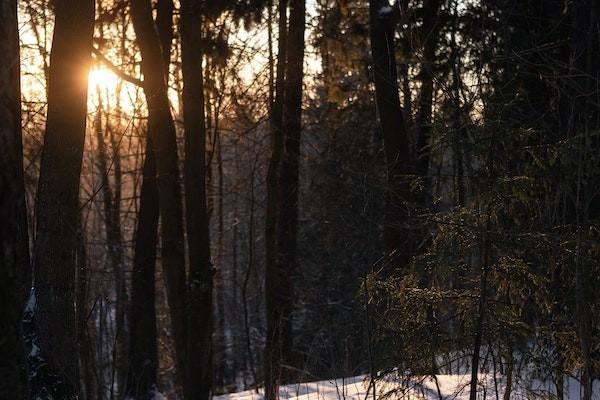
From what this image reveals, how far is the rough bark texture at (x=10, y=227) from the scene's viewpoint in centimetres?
273

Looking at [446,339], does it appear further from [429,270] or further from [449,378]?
[449,378]

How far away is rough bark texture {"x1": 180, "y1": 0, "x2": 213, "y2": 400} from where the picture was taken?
786 cm

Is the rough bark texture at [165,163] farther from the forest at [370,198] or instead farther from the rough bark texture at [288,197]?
the rough bark texture at [288,197]

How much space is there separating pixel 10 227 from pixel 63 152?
8.89 feet

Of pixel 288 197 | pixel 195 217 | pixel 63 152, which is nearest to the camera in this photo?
pixel 63 152

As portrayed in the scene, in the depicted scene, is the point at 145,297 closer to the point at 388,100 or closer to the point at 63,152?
the point at 388,100

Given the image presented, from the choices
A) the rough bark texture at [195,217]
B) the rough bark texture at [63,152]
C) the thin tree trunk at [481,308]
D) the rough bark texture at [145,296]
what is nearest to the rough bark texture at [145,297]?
the rough bark texture at [145,296]

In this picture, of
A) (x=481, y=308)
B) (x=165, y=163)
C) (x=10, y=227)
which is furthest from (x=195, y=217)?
(x=10, y=227)

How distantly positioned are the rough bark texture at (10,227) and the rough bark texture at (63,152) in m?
2.40

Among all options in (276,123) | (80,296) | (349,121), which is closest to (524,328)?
(276,123)

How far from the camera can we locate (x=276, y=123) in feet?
30.2

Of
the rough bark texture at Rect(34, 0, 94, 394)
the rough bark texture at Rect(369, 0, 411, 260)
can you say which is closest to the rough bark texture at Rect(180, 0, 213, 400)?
the rough bark texture at Rect(34, 0, 94, 394)

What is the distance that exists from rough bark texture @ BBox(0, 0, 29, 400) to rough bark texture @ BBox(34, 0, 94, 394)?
240cm

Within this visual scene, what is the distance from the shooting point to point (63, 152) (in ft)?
17.5
